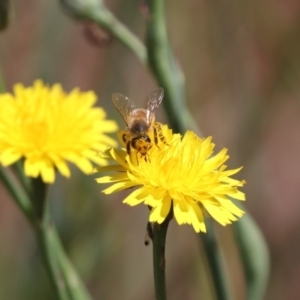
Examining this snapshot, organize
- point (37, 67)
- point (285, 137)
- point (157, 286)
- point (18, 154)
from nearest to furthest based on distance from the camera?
point (157, 286) → point (18, 154) → point (37, 67) → point (285, 137)

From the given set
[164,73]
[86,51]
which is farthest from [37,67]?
[86,51]

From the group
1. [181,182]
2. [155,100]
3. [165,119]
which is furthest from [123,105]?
[165,119]

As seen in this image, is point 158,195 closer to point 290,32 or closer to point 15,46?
point 290,32

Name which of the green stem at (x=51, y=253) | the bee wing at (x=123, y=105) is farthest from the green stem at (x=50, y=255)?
the bee wing at (x=123, y=105)

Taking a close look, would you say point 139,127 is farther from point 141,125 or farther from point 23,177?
point 23,177

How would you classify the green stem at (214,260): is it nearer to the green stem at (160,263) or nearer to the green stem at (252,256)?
the green stem at (252,256)

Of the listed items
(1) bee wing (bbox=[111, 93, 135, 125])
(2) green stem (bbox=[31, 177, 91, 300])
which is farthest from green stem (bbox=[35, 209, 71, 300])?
(1) bee wing (bbox=[111, 93, 135, 125])
